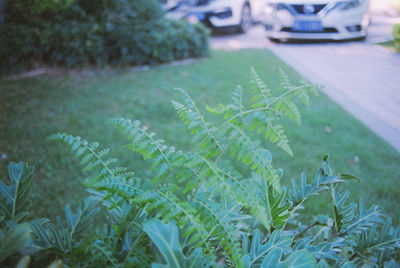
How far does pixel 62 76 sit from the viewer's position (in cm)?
534

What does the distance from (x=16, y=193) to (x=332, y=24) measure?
14.7ft

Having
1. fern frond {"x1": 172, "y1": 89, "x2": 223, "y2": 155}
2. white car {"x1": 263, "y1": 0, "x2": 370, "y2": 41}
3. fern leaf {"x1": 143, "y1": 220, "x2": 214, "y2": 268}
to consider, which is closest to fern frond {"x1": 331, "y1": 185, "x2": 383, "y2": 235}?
fern frond {"x1": 172, "y1": 89, "x2": 223, "y2": 155}

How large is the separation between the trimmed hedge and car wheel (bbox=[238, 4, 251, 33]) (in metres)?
3.09

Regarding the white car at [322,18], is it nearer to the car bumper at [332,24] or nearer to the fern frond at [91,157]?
the car bumper at [332,24]

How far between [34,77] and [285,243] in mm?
5097

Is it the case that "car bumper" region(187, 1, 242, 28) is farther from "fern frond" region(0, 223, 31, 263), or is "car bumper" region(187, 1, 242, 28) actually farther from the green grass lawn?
"fern frond" region(0, 223, 31, 263)

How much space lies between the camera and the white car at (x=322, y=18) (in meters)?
Answer: 3.98

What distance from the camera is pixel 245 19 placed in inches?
363

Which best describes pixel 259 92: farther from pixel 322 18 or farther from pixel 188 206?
pixel 322 18

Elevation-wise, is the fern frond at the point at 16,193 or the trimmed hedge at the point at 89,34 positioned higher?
the trimmed hedge at the point at 89,34

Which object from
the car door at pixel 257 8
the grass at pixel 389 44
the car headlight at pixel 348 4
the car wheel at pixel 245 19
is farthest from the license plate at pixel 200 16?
the grass at pixel 389 44

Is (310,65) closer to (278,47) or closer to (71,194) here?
(278,47)

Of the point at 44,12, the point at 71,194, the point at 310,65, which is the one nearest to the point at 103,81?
the point at 44,12

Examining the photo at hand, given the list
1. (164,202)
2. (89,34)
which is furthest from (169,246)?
(89,34)
